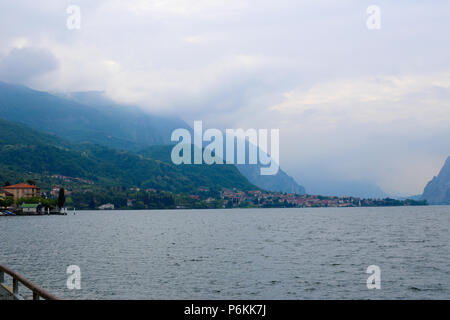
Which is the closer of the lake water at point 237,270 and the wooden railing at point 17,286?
the wooden railing at point 17,286

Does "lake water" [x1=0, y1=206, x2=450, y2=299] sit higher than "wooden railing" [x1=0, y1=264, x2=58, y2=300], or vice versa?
"wooden railing" [x1=0, y1=264, x2=58, y2=300]

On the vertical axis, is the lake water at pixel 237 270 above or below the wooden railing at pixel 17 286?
below

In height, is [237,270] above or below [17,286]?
below

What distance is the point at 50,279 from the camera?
40.8 meters

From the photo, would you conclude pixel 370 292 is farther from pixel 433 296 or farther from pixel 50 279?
pixel 50 279

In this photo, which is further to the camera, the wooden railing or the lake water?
the lake water

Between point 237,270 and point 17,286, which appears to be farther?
point 237,270
